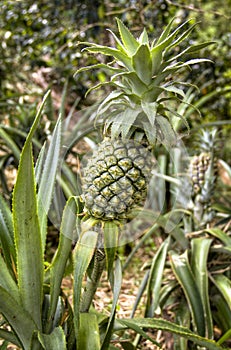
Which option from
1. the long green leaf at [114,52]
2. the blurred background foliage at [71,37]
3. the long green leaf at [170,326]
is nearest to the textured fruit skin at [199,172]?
the blurred background foliage at [71,37]

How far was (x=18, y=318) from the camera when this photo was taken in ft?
2.89

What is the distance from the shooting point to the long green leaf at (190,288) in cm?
127

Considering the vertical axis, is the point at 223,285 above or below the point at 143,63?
A: below

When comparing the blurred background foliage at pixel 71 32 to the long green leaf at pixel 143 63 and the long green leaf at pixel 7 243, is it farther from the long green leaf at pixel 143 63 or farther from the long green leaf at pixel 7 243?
the long green leaf at pixel 143 63

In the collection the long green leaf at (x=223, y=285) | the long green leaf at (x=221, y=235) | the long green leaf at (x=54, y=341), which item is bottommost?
the long green leaf at (x=54, y=341)

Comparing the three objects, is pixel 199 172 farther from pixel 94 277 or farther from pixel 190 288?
pixel 94 277

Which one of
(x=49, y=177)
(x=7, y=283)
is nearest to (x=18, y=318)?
(x=7, y=283)

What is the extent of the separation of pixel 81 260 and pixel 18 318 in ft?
0.57

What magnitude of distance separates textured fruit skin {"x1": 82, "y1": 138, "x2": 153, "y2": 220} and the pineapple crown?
0.10 feet

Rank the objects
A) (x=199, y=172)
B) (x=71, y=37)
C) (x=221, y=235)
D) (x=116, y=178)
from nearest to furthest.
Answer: (x=116, y=178)
(x=221, y=235)
(x=199, y=172)
(x=71, y=37)

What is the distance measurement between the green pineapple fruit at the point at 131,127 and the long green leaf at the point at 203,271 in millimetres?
574

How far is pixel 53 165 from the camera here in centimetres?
100

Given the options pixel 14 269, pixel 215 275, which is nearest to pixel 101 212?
pixel 14 269

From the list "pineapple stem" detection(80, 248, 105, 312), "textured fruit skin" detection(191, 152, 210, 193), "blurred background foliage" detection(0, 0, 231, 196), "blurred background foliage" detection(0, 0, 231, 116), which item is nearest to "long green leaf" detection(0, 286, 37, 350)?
"pineapple stem" detection(80, 248, 105, 312)
